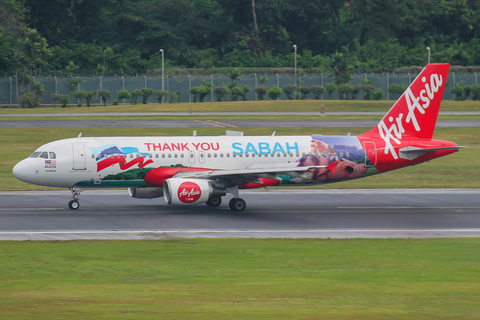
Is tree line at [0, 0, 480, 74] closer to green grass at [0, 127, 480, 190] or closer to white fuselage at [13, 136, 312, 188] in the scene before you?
green grass at [0, 127, 480, 190]

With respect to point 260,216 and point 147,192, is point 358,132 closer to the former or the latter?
point 260,216

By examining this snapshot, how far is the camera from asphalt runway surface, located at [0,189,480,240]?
93.0 feet

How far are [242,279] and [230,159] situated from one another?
15.6 metres

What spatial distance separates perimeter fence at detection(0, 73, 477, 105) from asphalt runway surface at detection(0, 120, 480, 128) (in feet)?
117

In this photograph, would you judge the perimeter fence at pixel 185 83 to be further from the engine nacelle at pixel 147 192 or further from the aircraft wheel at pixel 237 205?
the aircraft wheel at pixel 237 205

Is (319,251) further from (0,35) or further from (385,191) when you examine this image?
(0,35)

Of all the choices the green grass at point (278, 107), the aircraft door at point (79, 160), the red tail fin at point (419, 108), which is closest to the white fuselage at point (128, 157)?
the aircraft door at point (79, 160)

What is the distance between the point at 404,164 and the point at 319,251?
45.8ft

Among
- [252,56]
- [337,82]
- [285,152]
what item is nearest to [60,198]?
[285,152]

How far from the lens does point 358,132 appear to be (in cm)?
7094

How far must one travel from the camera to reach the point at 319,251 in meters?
24.3

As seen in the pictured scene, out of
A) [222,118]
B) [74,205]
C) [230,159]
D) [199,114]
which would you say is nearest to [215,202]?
[230,159]

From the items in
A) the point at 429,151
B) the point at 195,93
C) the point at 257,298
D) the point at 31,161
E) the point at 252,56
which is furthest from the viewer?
the point at 252,56

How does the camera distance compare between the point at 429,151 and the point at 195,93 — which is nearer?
the point at 429,151
